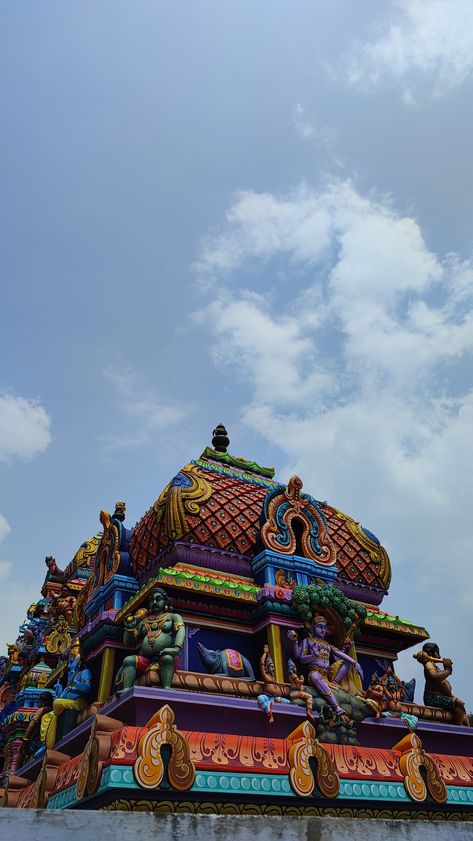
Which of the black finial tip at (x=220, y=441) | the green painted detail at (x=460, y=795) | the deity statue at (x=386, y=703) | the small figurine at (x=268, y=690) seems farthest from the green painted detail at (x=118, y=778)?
the black finial tip at (x=220, y=441)

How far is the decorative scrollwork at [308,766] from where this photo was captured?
358 inches

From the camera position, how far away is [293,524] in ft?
47.7

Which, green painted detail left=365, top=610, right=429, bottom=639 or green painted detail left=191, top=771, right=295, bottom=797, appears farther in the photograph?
green painted detail left=365, top=610, right=429, bottom=639

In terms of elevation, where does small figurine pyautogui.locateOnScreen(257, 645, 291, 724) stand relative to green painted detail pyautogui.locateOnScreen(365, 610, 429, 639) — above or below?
below

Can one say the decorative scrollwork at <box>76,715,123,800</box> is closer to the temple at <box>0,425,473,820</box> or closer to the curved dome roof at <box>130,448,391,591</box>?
the temple at <box>0,425,473,820</box>

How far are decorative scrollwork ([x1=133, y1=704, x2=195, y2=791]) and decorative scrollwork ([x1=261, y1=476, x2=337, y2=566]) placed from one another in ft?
18.1

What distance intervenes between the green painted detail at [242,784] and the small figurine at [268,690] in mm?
1030

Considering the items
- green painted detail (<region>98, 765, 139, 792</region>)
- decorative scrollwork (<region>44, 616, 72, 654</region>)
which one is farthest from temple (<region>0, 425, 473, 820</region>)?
decorative scrollwork (<region>44, 616, 72, 654</region>)

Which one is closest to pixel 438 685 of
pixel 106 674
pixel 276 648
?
pixel 276 648

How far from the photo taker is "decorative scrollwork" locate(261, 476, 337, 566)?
1388 centimetres

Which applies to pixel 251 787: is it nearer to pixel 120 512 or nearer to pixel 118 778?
pixel 118 778

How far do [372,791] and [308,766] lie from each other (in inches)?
49.7

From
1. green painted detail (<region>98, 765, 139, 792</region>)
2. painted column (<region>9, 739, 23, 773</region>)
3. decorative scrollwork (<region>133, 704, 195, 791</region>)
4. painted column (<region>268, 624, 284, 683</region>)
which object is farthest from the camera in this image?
painted column (<region>9, 739, 23, 773</region>)

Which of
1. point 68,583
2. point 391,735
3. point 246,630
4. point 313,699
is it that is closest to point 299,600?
point 246,630
